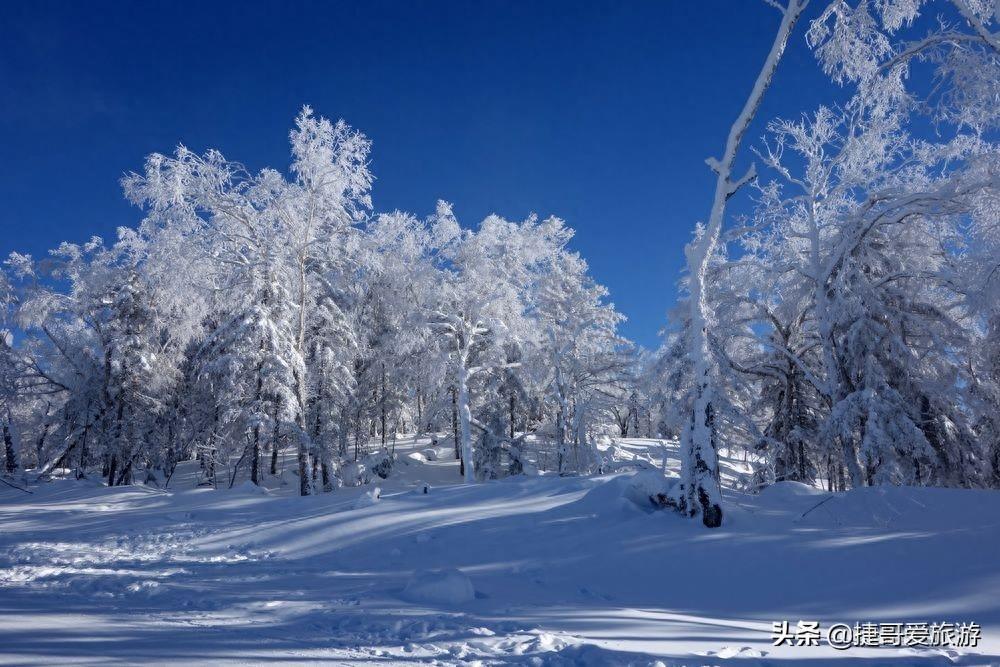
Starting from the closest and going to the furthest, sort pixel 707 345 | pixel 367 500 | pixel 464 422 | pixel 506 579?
pixel 506 579, pixel 707 345, pixel 367 500, pixel 464 422

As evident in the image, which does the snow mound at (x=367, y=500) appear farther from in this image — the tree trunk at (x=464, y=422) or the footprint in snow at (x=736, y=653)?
the footprint in snow at (x=736, y=653)

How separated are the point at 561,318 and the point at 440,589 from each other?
806 inches

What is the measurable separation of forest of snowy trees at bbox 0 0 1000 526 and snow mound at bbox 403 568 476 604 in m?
4.50

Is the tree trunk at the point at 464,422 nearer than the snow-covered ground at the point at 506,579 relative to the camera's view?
No

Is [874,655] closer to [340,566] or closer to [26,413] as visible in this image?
[340,566]

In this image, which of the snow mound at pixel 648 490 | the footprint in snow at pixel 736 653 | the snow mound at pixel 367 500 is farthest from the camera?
the snow mound at pixel 367 500

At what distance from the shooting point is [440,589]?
17.8 feet

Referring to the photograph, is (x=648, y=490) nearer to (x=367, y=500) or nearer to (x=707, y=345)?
(x=707, y=345)

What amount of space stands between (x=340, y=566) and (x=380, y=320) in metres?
20.9

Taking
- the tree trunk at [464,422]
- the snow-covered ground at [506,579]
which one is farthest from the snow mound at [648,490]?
the tree trunk at [464,422]

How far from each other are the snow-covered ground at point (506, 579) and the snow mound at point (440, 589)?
0.7 inches

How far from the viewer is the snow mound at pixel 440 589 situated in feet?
17.6

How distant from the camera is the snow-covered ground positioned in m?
3.94

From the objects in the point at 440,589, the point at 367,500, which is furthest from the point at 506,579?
the point at 367,500
